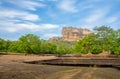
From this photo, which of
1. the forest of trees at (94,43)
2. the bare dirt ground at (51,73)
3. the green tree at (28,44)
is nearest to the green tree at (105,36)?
the forest of trees at (94,43)

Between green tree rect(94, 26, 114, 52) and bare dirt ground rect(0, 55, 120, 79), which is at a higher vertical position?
green tree rect(94, 26, 114, 52)

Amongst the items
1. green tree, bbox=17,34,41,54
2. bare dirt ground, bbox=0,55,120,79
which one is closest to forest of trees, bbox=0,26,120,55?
green tree, bbox=17,34,41,54

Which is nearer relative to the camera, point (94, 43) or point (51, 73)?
point (51, 73)

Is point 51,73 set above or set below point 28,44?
below

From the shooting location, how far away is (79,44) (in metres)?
135

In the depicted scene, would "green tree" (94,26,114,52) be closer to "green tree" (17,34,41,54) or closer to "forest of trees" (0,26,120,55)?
"forest of trees" (0,26,120,55)

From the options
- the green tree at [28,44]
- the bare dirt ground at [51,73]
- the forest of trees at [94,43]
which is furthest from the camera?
the green tree at [28,44]

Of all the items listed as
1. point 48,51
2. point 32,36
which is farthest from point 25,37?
point 48,51

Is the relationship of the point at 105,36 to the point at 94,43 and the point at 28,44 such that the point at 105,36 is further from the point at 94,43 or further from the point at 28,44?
the point at 28,44

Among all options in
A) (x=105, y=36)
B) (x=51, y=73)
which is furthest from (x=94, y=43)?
(x=51, y=73)

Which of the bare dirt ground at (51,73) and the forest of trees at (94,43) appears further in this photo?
the forest of trees at (94,43)

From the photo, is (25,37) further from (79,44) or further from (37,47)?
(79,44)

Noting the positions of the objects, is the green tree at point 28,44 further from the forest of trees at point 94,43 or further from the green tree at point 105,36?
the green tree at point 105,36

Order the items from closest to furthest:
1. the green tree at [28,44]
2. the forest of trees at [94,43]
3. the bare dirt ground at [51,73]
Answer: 1. the bare dirt ground at [51,73]
2. the forest of trees at [94,43]
3. the green tree at [28,44]
